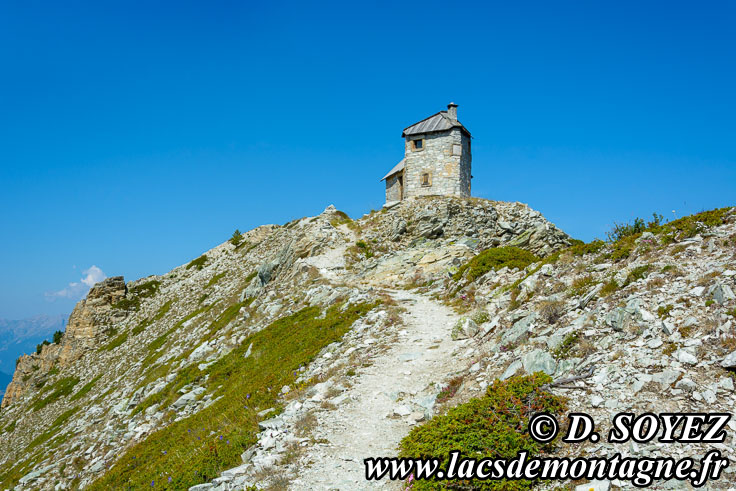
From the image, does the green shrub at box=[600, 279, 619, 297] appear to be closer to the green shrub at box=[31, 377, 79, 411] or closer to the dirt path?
the dirt path

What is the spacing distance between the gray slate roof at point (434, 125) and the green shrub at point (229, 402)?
3126cm

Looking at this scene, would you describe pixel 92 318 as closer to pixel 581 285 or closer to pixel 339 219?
pixel 339 219

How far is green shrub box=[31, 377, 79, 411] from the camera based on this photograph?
48438mm

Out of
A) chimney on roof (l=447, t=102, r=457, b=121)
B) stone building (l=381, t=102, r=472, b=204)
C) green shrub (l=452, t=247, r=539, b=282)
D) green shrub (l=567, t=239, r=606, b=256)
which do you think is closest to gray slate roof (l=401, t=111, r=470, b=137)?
stone building (l=381, t=102, r=472, b=204)

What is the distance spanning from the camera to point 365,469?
8.97 metres

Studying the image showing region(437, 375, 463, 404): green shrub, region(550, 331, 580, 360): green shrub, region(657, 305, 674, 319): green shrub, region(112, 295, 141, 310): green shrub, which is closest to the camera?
region(657, 305, 674, 319): green shrub

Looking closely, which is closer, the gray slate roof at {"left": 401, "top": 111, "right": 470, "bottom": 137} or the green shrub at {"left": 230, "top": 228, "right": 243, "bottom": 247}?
the gray slate roof at {"left": 401, "top": 111, "right": 470, "bottom": 137}

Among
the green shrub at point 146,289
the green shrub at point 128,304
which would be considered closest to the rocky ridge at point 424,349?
the green shrub at point 128,304

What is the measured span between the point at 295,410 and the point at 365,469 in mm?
4059

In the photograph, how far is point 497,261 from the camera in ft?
77.4

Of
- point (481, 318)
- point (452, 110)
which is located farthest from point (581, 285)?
point (452, 110)

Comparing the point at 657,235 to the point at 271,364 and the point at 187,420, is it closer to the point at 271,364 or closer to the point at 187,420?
the point at 271,364

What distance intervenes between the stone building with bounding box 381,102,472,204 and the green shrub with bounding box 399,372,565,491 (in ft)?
131

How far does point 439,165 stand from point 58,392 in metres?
54.0
